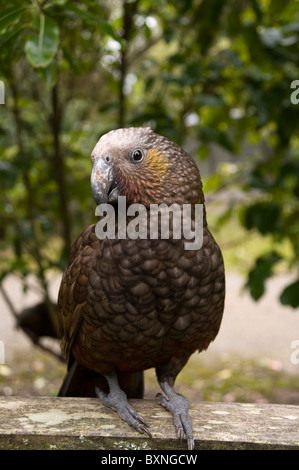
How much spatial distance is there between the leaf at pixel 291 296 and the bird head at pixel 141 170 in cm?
129

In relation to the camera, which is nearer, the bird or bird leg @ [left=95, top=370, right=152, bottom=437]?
the bird

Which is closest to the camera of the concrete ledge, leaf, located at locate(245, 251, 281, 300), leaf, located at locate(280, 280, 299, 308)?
the concrete ledge

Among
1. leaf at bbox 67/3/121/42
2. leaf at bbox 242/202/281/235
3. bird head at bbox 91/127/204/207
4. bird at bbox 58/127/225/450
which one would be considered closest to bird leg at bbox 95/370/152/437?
bird at bbox 58/127/225/450

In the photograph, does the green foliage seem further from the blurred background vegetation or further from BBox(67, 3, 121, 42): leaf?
BBox(67, 3, 121, 42): leaf

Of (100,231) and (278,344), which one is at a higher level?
(100,231)

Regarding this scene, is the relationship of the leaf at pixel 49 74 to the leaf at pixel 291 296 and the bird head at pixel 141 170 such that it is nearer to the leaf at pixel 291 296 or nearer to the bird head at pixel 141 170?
the bird head at pixel 141 170

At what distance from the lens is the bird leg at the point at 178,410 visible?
165 cm

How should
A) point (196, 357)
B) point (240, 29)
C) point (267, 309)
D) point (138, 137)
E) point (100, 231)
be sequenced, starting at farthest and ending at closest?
point (267, 309) → point (196, 357) → point (240, 29) → point (100, 231) → point (138, 137)

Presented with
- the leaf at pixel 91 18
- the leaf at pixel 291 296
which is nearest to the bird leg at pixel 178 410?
the leaf at pixel 291 296

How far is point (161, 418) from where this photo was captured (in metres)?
1.77

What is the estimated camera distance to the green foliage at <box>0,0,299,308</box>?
275cm
